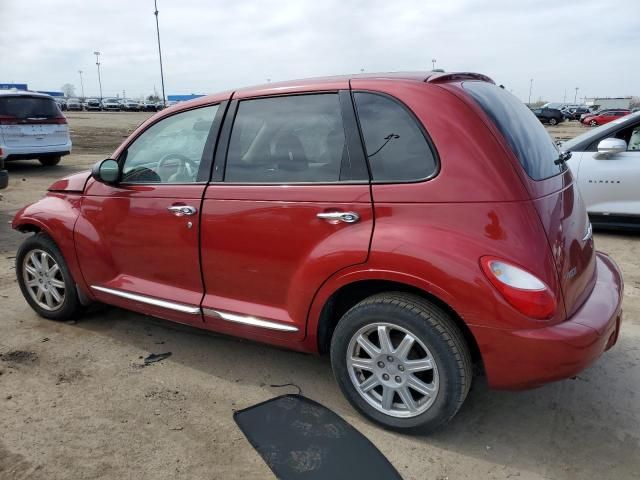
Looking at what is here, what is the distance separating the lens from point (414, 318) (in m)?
2.52

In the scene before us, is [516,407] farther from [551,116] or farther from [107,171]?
[551,116]

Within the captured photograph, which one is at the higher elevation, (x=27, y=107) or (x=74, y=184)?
(x=27, y=107)

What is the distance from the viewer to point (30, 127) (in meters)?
11.9

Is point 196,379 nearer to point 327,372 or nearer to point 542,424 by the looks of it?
point 327,372

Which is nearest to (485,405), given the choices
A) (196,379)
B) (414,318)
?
(414,318)

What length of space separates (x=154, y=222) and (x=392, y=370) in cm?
173

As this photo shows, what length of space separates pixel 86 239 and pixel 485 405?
282 cm

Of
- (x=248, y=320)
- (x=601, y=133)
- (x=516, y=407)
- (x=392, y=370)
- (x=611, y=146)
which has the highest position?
(x=601, y=133)

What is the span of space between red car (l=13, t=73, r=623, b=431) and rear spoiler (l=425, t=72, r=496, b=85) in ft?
0.07

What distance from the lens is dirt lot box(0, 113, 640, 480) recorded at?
2525 millimetres

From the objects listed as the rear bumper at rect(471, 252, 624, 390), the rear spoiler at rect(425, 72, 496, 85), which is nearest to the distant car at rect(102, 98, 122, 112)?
the rear spoiler at rect(425, 72, 496, 85)

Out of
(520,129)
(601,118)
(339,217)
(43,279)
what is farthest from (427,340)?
(601,118)

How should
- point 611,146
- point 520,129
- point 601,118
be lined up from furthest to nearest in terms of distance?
point 601,118 → point 611,146 → point 520,129

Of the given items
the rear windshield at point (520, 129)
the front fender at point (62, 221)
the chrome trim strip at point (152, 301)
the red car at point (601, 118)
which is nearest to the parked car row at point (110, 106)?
the red car at point (601, 118)
